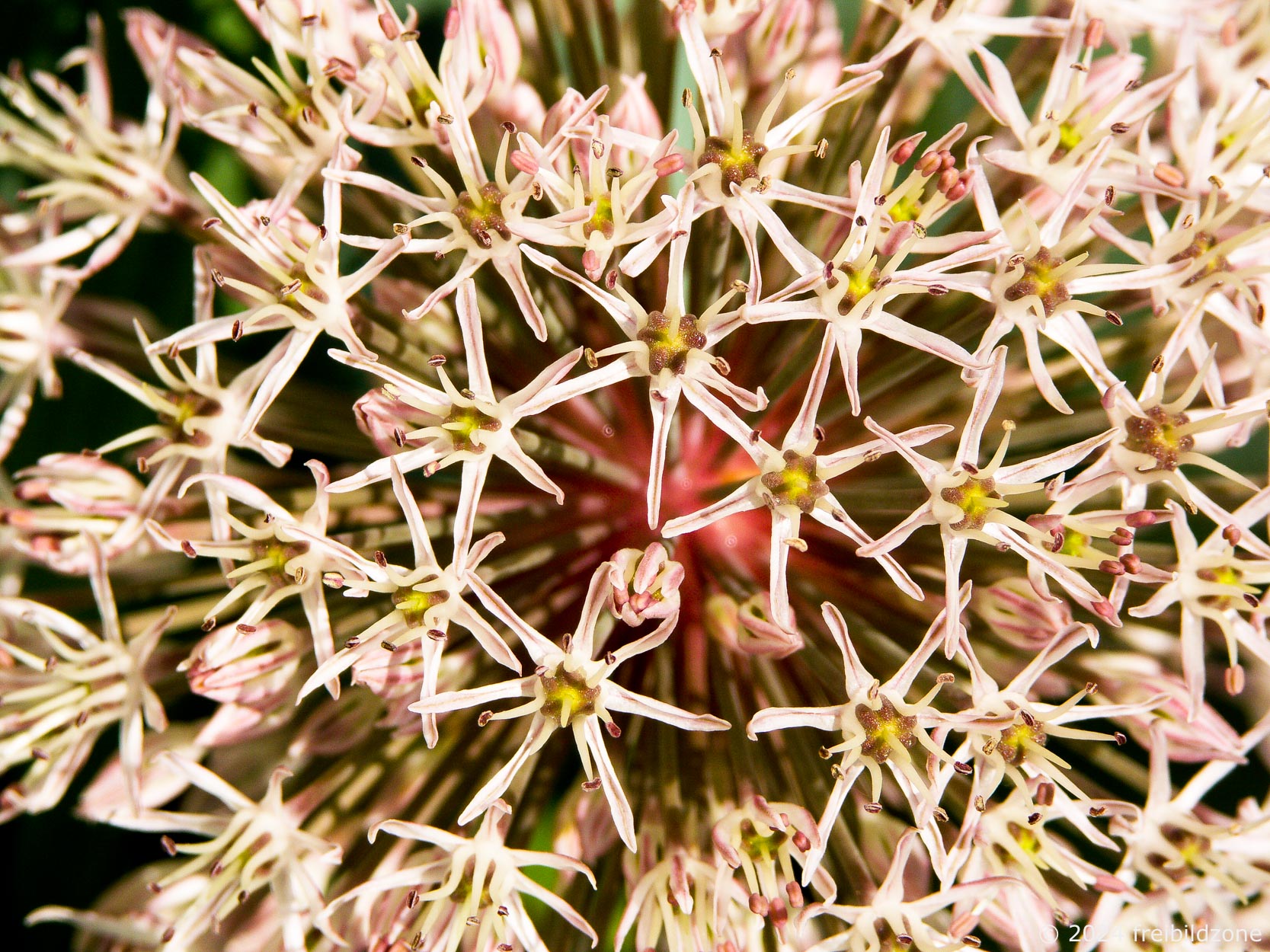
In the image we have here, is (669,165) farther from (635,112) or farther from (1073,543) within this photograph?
(1073,543)

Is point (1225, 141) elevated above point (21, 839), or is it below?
above

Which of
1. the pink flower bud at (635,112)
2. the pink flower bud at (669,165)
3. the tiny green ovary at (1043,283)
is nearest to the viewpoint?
the pink flower bud at (669,165)

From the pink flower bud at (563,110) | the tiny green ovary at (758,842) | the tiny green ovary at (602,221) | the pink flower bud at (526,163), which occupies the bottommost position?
the tiny green ovary at (758,842)

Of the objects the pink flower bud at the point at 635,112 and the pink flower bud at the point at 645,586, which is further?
the pink flower bud at the point at 635,112

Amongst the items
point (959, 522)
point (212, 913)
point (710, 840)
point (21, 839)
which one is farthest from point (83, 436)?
point (959, 522)

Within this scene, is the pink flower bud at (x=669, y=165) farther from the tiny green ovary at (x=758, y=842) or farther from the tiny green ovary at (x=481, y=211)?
the tiny green ovary at (x=758, y=842)

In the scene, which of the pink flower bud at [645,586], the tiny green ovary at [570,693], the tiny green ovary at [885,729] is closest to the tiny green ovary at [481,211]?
the pink flower bud at [645,586]

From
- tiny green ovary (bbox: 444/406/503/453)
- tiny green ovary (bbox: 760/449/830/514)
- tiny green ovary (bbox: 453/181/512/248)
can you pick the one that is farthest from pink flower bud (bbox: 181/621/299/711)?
tiny green ovary (bbox: 760/449/830/514)

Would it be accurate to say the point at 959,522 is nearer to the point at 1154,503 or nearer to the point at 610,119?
the point at 1154,503

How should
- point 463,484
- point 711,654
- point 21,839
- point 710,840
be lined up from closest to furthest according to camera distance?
point 463,484 < point 710,840 < point 711,654 < point 21,839

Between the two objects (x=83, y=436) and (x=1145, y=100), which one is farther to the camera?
(x=83, y=436)
